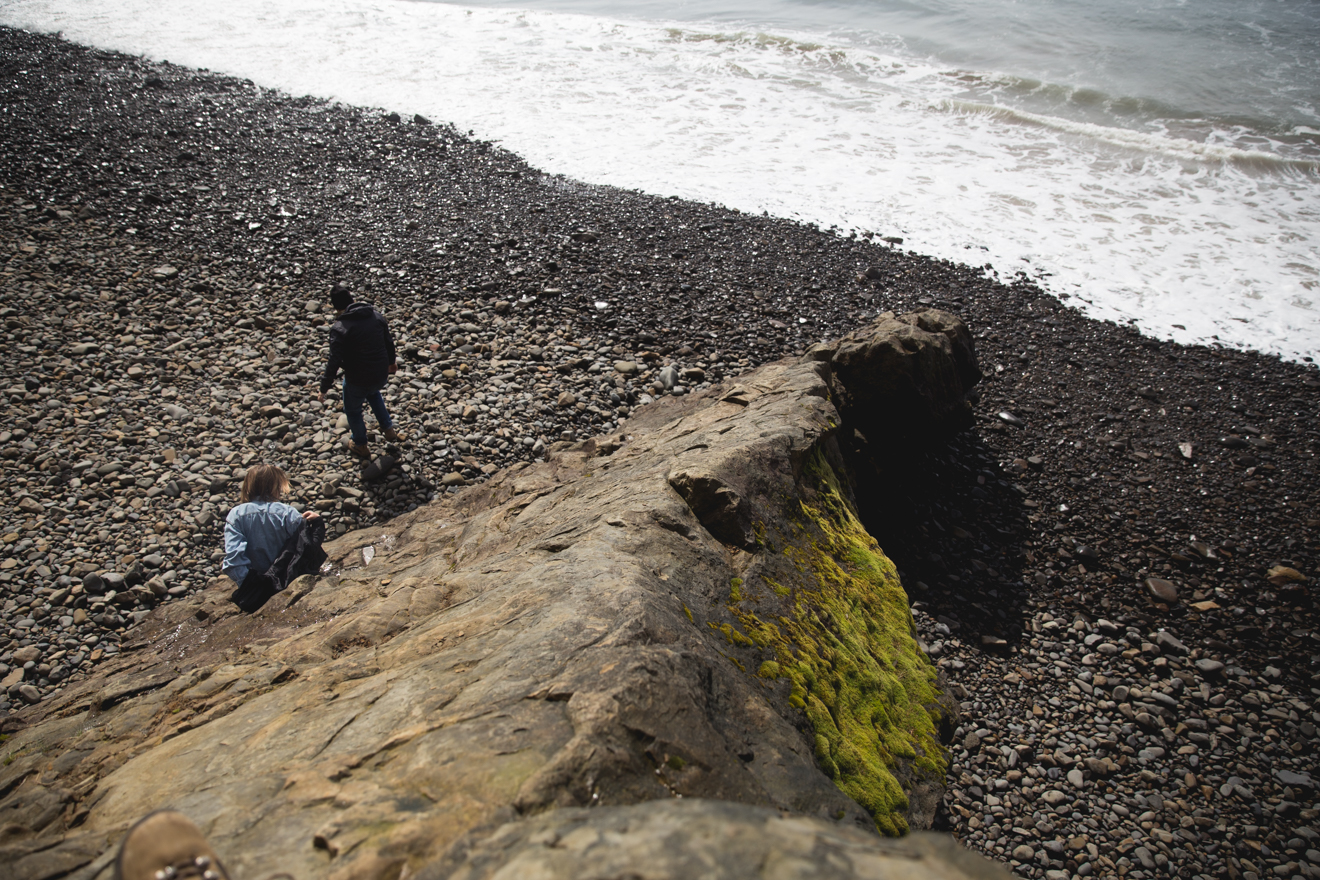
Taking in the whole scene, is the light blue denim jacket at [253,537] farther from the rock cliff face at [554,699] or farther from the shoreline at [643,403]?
the shoreline at [643,403]

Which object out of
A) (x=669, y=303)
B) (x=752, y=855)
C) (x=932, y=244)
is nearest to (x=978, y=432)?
(x=669, y=303)

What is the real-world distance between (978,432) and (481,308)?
387 inches

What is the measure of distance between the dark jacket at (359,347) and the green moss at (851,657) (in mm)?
6515

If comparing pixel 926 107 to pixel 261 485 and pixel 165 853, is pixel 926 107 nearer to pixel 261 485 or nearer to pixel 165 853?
pixel 261 485

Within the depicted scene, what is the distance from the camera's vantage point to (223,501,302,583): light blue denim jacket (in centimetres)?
741

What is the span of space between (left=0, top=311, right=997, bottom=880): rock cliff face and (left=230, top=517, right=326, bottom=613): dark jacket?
0.24m

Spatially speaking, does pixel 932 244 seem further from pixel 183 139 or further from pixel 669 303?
pixel 183 139

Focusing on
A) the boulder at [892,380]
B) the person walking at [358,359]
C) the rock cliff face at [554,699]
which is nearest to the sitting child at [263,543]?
the rock cliff face at [554,699]

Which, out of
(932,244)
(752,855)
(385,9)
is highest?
(385,9)

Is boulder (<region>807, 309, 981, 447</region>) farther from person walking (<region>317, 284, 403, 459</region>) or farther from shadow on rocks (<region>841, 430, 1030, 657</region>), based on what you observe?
person walking (<region>317, 284, 403, 459</region>)

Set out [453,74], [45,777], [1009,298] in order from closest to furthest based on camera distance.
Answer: [45,777]
[1009,298]
[453,74]

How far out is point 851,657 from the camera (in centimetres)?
564

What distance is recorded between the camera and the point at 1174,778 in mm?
6676

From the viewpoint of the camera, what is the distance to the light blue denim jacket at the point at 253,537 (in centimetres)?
741
